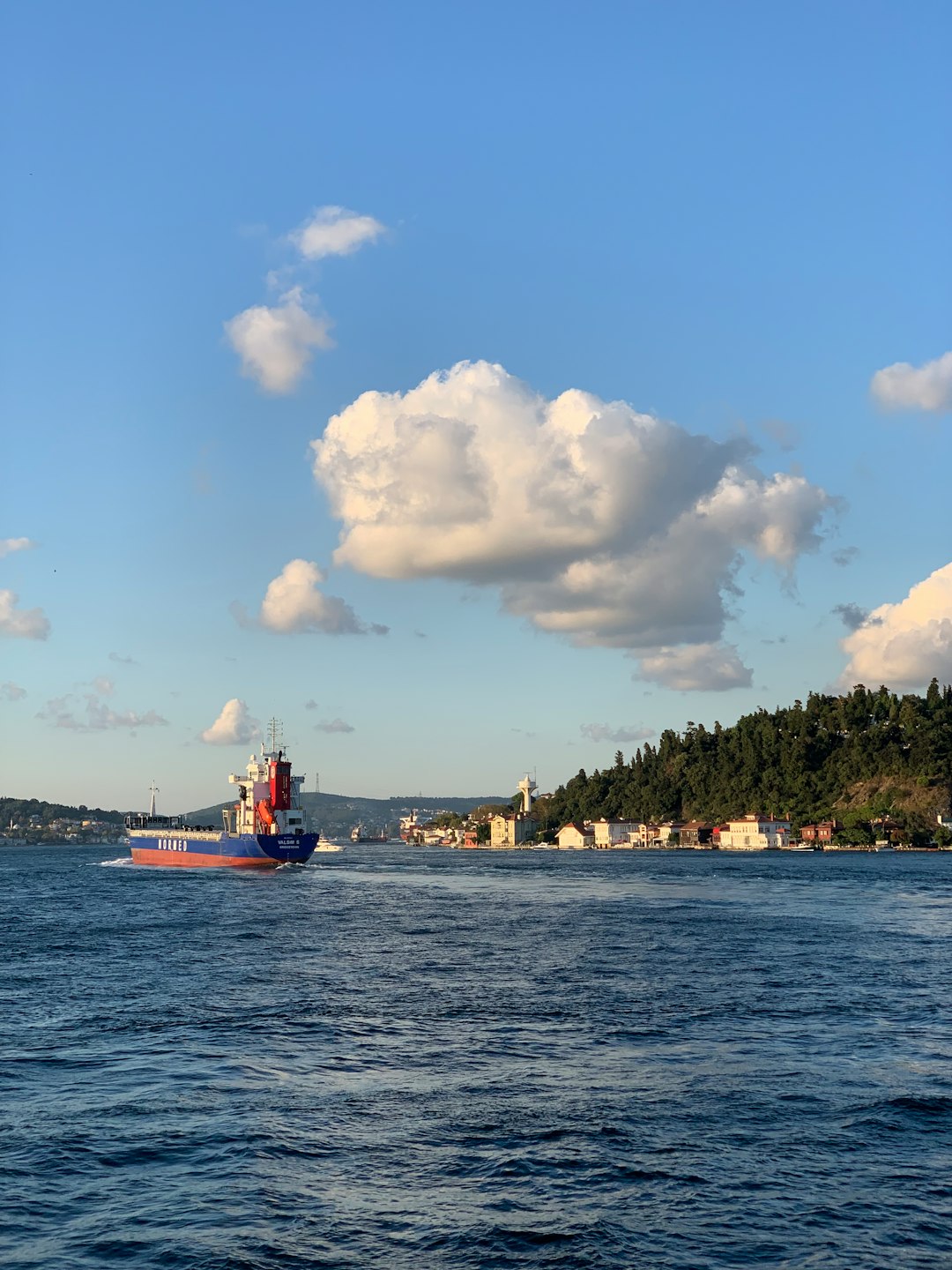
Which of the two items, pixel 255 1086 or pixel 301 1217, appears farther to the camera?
pixel 255 1086

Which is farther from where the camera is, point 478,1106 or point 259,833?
point 259,833

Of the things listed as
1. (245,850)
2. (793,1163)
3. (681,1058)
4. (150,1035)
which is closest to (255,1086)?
(150,1035)

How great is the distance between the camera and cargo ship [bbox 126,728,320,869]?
149000 millimetres

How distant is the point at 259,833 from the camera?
15338cm

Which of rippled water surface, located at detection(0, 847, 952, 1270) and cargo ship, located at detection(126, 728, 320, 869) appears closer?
rippled water surface, located at detection(0, 847, 952, 1270)

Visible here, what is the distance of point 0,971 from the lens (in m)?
49.2

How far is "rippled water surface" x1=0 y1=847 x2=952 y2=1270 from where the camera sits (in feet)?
58.0

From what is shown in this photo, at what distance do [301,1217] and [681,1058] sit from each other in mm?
13906

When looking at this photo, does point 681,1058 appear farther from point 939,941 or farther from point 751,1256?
point 939,941

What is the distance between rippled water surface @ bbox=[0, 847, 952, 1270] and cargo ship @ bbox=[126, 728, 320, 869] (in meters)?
92.7

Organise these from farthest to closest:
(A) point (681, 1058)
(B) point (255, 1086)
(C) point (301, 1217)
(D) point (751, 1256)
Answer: (A) point (681, 1058), (B) point (255, 1086), (C) point (301, 1217), (D) point (751, 1256)

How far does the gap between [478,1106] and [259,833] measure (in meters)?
133

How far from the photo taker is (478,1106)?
82.3 ft

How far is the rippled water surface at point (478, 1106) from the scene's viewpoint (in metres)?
17.7
